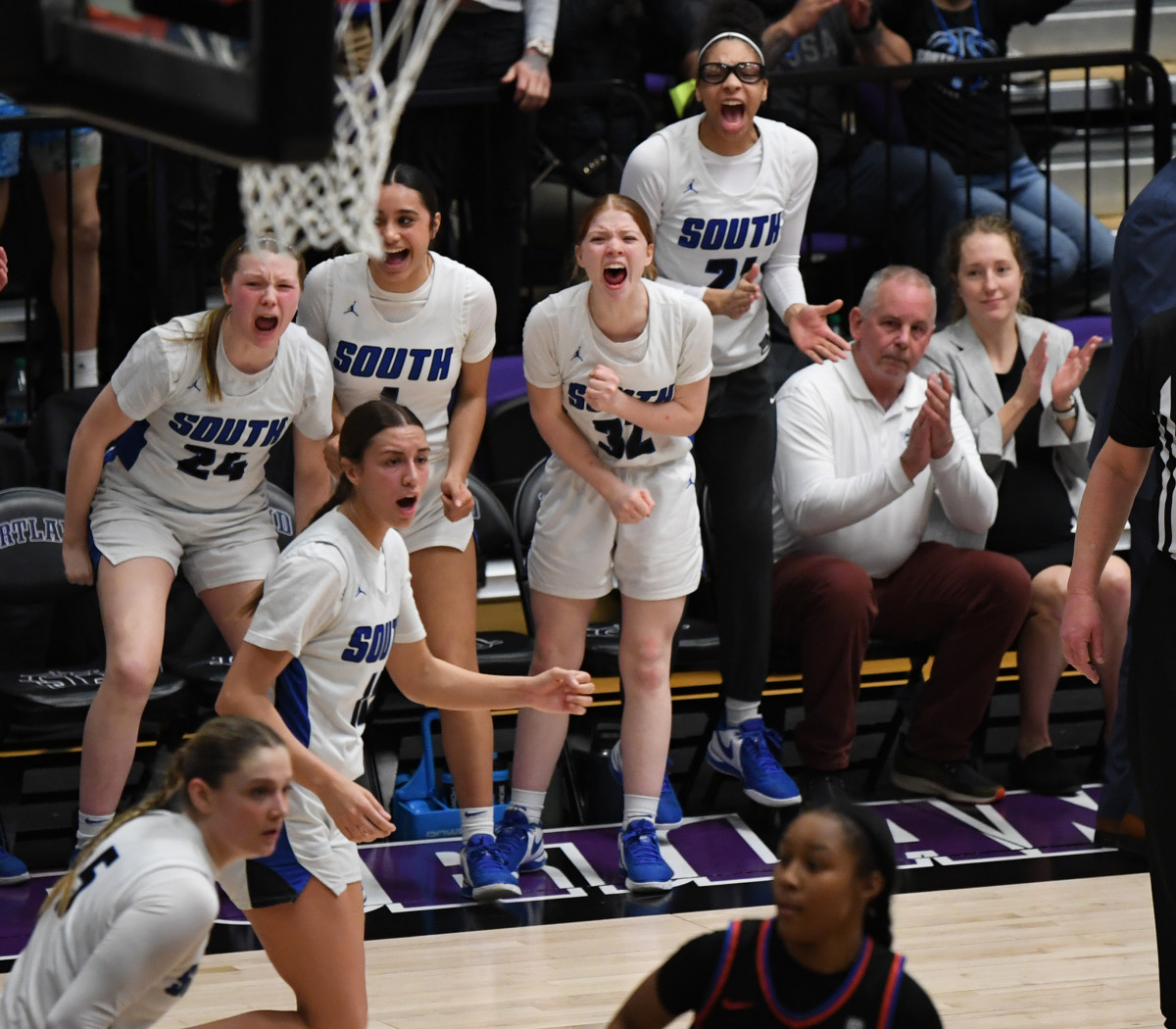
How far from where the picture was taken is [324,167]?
402 cm

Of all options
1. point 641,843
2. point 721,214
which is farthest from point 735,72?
point 641,843

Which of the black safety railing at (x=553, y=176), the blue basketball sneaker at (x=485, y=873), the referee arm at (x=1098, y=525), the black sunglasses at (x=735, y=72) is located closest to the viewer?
the referee arm at (x=1098, y=525)

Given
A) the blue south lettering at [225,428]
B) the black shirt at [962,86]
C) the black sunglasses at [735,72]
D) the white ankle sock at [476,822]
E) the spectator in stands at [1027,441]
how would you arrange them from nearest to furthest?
the blue south lettering at [225,428] < the white ankle sock at [476,822] < the black sunglasses at [735,72] < the spectator in stands at [1027,441] < the black shirt at [962,86]

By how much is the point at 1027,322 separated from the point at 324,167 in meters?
3.31

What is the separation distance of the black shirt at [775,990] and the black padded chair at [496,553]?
2924 mm

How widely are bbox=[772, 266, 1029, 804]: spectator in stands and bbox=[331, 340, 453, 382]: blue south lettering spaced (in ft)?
4.45

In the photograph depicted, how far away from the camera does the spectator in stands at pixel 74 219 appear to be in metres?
6.66

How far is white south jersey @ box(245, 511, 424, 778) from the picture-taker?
150 inches

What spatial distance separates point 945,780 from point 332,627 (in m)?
2.88

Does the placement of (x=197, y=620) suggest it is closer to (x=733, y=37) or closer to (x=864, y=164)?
(x=733, y=37)

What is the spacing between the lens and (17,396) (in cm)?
704

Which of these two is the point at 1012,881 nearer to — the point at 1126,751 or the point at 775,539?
the point at 1126,751

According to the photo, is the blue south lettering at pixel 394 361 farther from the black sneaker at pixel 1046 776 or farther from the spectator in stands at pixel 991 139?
the spectator in stands at pixel 991 139

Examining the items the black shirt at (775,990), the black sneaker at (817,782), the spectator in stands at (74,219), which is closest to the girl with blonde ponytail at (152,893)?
the black shirt at (775,990)
